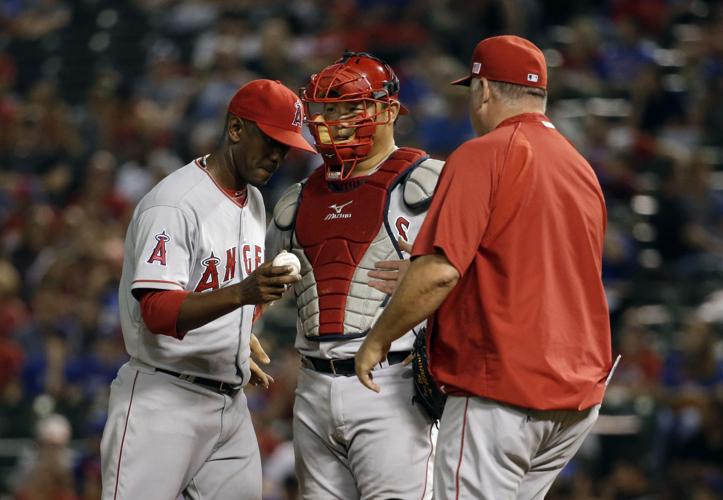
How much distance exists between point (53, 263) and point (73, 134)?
7.52ft

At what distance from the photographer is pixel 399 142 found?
1009 cm

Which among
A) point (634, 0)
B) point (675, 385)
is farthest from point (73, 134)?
point (675, 385)

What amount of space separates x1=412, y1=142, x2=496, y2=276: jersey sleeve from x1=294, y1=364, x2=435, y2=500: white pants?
0.80m

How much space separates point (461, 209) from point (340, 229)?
85 centimetres

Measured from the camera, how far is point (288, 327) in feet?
31.7

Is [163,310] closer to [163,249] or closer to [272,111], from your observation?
[163,249]

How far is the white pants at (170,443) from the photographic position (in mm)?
4293

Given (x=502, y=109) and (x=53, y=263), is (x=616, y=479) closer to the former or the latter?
(x=502, y=109)

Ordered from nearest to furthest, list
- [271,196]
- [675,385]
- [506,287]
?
[506,287] < [675,385] < [271,196]

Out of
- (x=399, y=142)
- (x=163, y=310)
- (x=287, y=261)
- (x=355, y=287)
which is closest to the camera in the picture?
(x=287, y=261)

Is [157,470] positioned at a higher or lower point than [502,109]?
lower

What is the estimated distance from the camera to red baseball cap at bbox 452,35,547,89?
3848 mm

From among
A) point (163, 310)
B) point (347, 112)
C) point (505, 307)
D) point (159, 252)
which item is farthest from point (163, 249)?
point (505, 307)

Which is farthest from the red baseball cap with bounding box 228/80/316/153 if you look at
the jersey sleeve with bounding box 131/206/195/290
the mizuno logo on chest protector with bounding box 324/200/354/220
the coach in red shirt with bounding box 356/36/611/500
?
the coach in red shirt with bounding box 356/36/611/500
